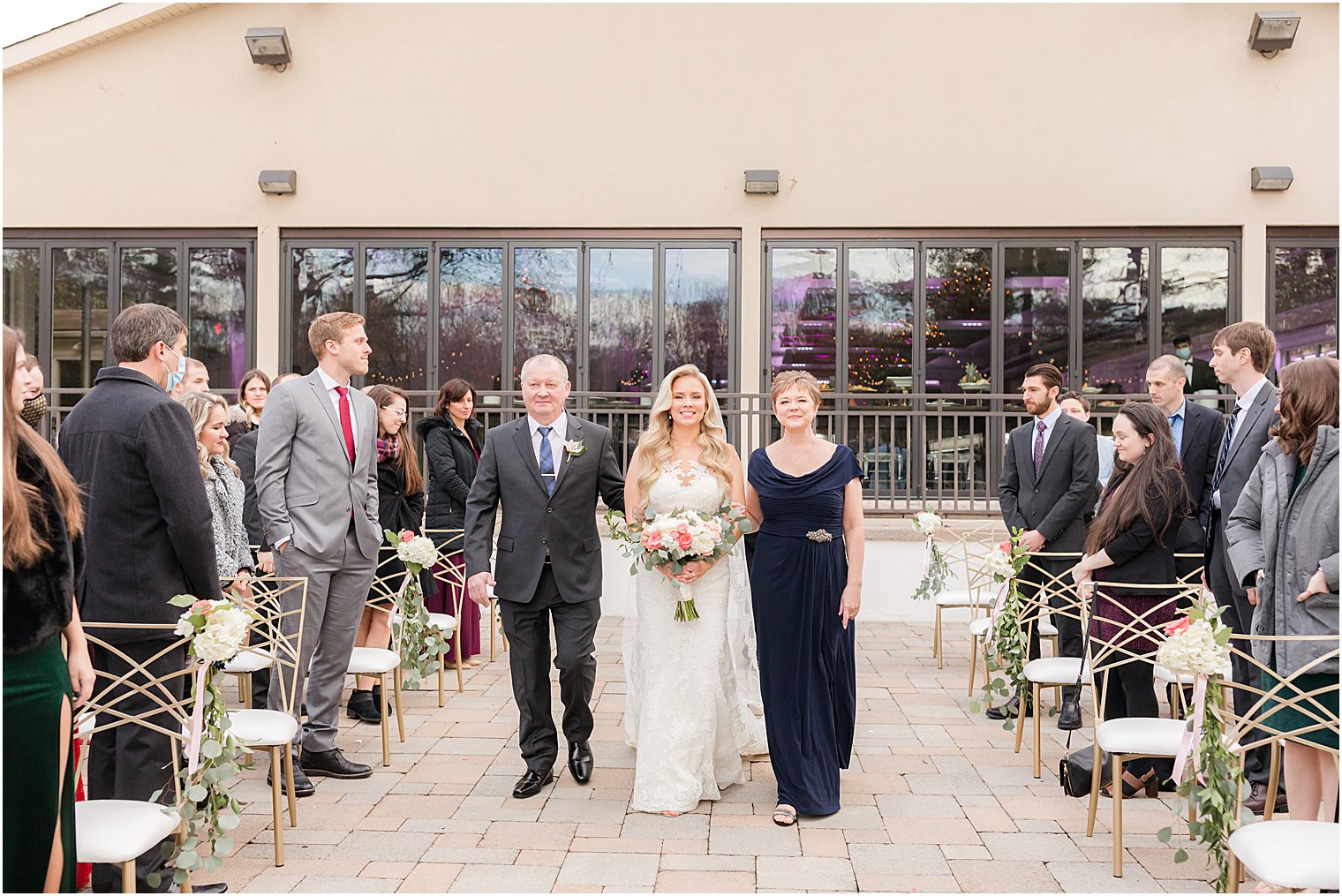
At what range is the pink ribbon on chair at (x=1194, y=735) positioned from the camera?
3.46 m

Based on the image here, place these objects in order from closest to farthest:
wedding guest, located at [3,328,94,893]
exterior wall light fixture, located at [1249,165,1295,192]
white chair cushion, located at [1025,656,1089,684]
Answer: wedding guest, located at [3,328,94,893] → white chair cushion, located at [1025,656,1089,684] → exterior wall light fixture, located at [1249,165,1295,192]

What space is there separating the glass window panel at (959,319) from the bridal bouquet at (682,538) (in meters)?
8.02

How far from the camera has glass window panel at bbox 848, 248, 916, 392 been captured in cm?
1222

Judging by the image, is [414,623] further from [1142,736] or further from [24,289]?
[24,289]

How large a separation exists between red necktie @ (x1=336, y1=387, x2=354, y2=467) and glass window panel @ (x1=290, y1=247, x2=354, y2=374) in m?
7.69

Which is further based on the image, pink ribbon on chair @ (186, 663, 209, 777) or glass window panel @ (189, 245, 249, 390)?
glass window panel @ (189, 245, 249, 390)

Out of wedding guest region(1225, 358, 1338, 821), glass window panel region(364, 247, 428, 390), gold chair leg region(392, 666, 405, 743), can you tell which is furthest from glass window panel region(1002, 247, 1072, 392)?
gold chair leg region(392, 666, 405, 743)

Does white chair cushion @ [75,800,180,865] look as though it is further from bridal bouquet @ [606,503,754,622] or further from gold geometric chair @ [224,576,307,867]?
bridal bouquet @ [606,503,754,622]

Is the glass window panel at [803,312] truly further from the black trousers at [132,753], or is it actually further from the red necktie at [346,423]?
the black trousers at [132,753]

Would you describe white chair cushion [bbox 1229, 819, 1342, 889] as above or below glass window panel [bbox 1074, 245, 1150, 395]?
below

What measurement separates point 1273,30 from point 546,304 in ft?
28.4

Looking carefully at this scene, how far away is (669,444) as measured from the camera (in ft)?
16.5

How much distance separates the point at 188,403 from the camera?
5035 mm

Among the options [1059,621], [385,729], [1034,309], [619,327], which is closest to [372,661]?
[385,729]
